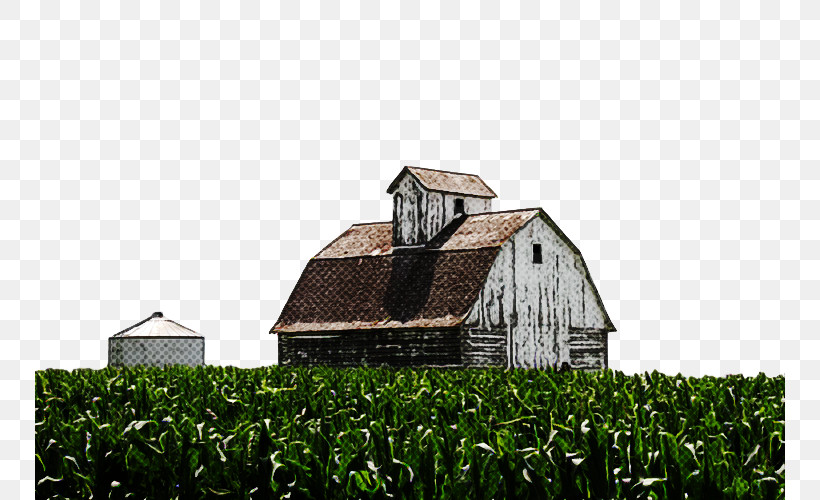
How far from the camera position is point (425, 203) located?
38.2 meters

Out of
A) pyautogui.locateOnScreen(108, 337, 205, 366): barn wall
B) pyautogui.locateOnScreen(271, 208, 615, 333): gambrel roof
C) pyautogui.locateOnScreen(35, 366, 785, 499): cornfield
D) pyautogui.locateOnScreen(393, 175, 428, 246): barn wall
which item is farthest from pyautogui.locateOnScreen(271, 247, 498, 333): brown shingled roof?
pyautogui.locateOnScreen(35, 366, 785, 499): cornfield

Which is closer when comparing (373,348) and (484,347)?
(484,347)

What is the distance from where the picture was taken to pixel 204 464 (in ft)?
29.8

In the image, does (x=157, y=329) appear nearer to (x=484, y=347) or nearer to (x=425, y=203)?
(x=425, y=203)

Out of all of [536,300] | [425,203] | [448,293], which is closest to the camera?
[448,293]

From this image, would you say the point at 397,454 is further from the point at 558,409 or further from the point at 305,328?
the point at 305,328

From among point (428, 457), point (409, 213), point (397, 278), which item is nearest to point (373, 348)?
point (397, 278)

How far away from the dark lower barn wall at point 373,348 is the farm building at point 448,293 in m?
0.03

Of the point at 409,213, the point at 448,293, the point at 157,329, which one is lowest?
the point at 157,329

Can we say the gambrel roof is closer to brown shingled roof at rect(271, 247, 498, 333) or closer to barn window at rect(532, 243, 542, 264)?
brown shingled roof at rect(271, 247, 498, 333)

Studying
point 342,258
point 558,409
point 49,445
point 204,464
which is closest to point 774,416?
point 558,409

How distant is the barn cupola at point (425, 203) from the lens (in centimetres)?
3825

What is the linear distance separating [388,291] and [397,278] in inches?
21.8

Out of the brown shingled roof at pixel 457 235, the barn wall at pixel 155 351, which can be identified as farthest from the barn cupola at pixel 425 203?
the barn wall at pixel 155 351
